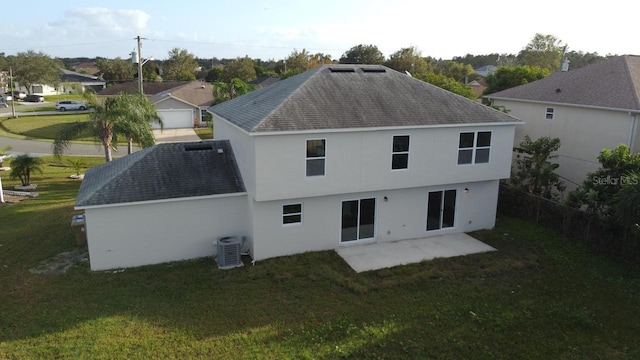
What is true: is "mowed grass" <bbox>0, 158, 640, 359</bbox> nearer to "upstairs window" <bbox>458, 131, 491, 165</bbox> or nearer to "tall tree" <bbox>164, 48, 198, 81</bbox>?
"upstairs window" <bbox>458, 131, 491, 165</bbox>

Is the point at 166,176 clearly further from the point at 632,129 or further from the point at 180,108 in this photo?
the point at 180,108

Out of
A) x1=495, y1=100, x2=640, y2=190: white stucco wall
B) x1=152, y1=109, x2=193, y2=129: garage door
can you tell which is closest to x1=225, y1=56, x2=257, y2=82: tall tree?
x1=152, y1=109, x2=193, y2=129: garage door

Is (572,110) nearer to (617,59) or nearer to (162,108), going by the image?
(617,59)

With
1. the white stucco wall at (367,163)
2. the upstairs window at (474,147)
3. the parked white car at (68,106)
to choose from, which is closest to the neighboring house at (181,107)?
the parked white car at (68,106)

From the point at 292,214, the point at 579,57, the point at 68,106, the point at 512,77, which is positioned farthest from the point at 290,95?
Answer: the point at 579,57

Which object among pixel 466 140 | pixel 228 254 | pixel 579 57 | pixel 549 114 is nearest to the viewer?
pixel 228 254

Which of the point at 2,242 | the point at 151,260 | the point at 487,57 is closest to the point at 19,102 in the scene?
the point at 2,242

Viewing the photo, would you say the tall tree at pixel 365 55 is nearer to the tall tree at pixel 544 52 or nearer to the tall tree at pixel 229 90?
the tall tree at pixel 544 52
